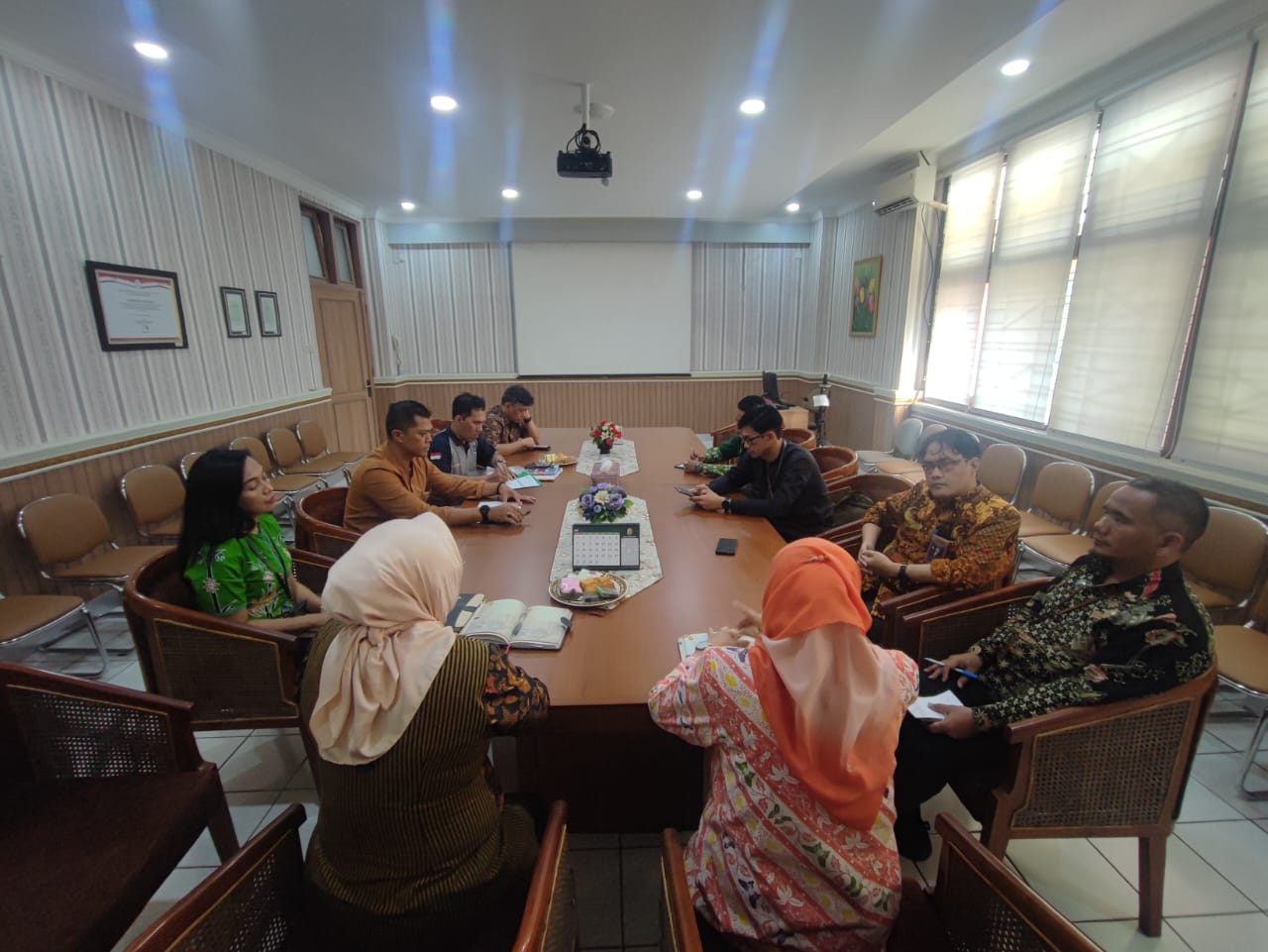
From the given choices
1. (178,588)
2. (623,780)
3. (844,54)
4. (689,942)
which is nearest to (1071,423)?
→ (844,54)

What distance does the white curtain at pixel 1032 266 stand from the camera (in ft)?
12.0

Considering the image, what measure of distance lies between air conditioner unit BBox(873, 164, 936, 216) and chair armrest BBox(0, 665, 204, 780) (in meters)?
5.90

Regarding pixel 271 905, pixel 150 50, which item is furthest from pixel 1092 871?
pixel 150 50

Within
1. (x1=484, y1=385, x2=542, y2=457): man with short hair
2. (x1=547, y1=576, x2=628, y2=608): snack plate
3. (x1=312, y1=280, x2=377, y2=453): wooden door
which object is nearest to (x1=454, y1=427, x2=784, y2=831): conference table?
(x1=547, y1=576, x2=628, y2=608): snack plate

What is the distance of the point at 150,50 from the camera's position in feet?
9.02

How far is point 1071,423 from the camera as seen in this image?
3721 mm

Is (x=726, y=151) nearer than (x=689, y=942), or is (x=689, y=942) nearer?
(x=689, y=942)

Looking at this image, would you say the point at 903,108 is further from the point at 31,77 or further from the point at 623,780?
the point at 31,77

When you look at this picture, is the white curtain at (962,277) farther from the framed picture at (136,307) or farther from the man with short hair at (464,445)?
the framed picture at (136,307)

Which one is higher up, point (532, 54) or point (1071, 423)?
point (532, 54)

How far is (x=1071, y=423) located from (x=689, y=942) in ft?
13.6

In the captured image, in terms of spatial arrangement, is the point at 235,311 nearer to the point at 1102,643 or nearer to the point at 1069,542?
the point at 1102,643

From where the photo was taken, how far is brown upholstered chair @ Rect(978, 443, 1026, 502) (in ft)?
12.3

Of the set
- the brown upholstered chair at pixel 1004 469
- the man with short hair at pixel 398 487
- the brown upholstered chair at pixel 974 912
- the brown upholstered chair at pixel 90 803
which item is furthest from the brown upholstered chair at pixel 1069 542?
the brown upholstered chair at pixel 90 803
